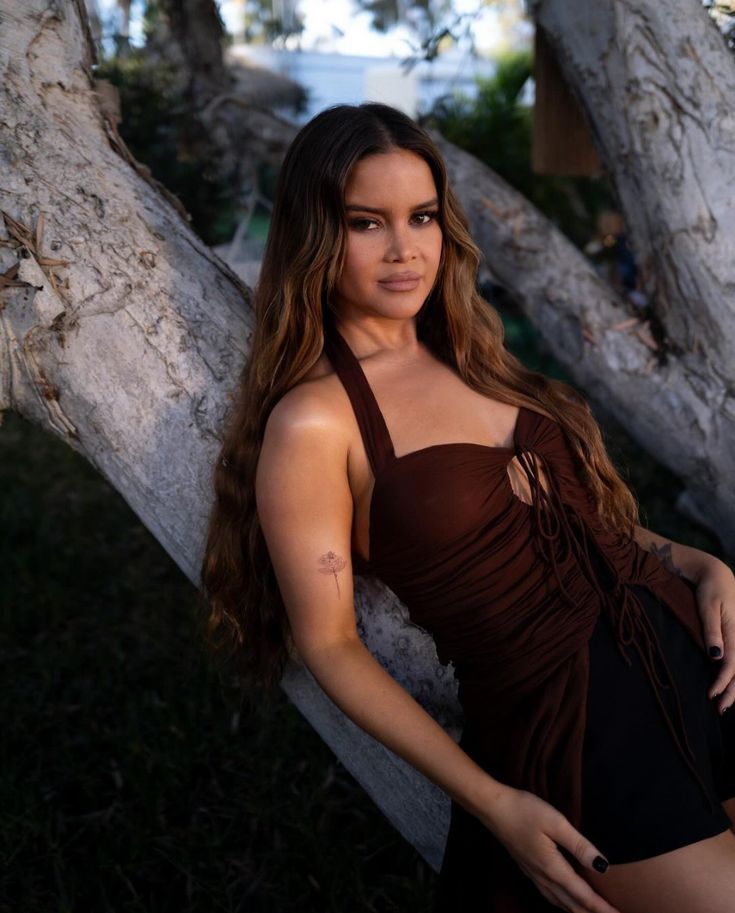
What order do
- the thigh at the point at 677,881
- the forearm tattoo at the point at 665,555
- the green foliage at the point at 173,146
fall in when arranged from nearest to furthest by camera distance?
the thigh at the point at 677,881 → the forearm tattoo at the point at 665,555 → the green foliage at the point at 173,146

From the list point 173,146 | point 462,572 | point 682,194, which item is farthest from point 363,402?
point 173,146

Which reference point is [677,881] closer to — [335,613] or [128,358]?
[335,613]

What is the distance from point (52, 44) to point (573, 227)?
6435 millimetres

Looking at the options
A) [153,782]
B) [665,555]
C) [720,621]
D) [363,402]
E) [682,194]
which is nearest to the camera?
[363,402]

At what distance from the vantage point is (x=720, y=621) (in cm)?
204

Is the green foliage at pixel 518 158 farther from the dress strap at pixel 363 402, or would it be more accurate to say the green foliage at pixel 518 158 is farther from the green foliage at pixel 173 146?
the dress strap at pixel 363 402

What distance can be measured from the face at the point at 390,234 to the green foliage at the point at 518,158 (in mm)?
5336

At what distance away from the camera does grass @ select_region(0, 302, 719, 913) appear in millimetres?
2754

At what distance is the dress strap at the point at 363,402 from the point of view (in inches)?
73.5

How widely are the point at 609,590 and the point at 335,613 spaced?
568 mm

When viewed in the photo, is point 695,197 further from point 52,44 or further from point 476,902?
point 476,902

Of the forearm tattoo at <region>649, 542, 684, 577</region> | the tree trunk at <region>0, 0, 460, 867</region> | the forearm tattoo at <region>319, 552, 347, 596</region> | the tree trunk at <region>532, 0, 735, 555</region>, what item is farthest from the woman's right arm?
the tree trunk at <region>532, 0, 735, 555</region>

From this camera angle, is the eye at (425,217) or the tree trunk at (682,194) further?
the tree trunk at (682,194)

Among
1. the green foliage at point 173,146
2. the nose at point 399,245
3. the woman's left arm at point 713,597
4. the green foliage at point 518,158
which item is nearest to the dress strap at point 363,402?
the nose at point 399,245
